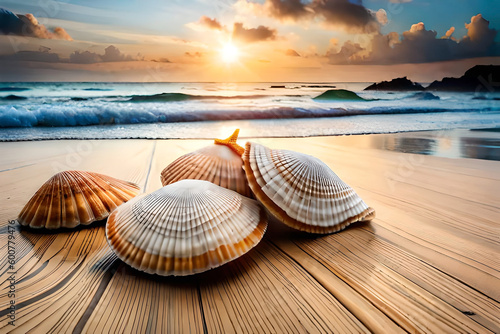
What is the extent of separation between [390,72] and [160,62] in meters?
9.39

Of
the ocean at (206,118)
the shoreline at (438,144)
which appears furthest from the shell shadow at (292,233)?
the ocean at (206,118)

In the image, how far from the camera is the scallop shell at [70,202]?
945 millimetres

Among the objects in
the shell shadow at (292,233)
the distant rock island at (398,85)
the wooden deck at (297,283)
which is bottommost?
the shell shadow at (292,233)

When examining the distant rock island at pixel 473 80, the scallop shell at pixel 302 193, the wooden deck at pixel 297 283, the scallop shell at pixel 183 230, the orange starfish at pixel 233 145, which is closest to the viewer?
the wooden deck at pixel 297 283

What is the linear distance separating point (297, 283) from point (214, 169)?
61 centimetres

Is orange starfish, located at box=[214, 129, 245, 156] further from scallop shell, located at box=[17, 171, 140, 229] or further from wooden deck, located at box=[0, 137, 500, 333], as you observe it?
scallop shell, located at box=[17, 171, 140, 229]

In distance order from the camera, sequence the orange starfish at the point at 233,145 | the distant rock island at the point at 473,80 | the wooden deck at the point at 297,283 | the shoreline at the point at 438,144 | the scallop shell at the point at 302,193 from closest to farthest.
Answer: the wooden deck at the point at 297,283
the scallop shell at the point at 302,193
the orange starfish at the point at 233,145
the shoreline at the point at 438,144
the distant rock island at the point at 473,80

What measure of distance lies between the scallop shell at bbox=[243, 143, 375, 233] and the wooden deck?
6cm

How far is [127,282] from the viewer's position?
2.18ft

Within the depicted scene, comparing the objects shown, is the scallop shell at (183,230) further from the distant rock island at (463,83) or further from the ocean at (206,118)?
the distant rock island at (463,83)

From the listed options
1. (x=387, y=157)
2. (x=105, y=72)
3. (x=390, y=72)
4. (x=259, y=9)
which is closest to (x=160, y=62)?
(x=105, y=72)

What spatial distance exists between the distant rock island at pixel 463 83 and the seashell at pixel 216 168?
11.5 meters

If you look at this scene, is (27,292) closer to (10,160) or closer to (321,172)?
(321,172)

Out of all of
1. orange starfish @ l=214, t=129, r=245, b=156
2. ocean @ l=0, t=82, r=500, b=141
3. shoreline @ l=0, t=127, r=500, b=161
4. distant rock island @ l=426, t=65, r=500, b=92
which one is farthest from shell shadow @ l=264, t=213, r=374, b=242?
distant rock island @ l=426, t=65, r=500, b=92
